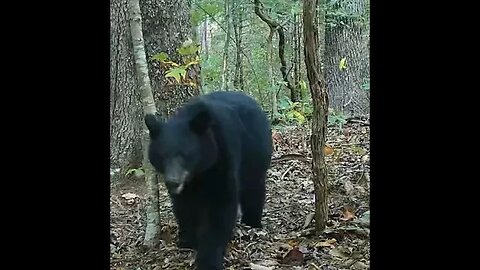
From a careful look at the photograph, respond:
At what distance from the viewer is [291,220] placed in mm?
1828

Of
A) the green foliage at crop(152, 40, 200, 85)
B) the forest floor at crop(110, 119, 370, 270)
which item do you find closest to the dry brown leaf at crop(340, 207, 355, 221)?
the forest floor at crop(110, 119, 370, 270)

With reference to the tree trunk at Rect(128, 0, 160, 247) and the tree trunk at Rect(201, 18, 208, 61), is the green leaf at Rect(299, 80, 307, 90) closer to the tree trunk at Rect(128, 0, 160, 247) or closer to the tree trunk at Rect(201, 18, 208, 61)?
the tree trunk at Rect(201, 18, 208, 61)

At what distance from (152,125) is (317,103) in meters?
0.50

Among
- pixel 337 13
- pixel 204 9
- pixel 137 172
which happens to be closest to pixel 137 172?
pixel 137 172

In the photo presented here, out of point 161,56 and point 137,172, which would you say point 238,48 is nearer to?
point 161,56

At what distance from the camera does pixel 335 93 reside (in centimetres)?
182

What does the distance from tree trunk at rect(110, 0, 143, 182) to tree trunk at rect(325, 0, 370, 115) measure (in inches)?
22.9

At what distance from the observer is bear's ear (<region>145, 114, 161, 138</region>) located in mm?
1662

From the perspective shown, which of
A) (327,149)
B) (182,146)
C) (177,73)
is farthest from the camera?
(327,149)

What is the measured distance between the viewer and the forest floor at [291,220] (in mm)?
1753
